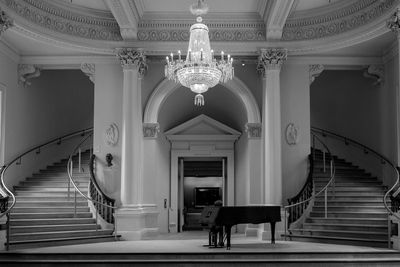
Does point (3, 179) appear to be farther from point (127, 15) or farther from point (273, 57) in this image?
point (273, 57)

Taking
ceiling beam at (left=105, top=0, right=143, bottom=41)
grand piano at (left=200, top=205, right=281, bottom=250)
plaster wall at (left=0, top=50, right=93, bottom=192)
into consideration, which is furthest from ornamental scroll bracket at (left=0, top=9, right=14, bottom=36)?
grand piano at (left=200, top=205, right=281, bottom=250)

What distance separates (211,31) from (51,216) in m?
5.56

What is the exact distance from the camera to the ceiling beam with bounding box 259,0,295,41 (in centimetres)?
1167

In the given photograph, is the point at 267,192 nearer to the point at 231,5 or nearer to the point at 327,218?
the point at 327,218

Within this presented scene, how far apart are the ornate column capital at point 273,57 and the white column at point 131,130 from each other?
2793mm

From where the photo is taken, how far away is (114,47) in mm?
13438

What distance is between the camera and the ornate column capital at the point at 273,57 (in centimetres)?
1328

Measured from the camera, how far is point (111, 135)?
44.2 feet

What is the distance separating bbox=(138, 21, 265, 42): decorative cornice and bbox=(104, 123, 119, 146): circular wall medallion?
7.22 ft

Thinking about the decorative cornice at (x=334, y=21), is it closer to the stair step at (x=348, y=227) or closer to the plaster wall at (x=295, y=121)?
the plaster wall at (x=295, y=121)

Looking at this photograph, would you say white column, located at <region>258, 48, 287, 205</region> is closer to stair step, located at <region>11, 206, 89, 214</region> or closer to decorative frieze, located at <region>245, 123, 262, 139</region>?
decorative frieze, located at <region>245, 123, 262, 139</region>

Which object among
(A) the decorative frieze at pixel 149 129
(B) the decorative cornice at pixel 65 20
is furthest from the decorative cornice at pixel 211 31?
(A) the decorative frieze at pixel 149 129

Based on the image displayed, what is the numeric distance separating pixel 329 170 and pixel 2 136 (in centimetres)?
807

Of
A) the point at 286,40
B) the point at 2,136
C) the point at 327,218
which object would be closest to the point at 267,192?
the point at 327,218
